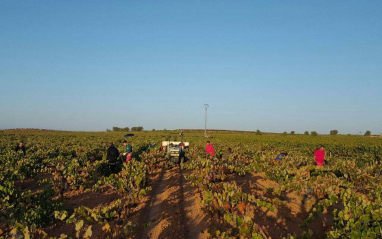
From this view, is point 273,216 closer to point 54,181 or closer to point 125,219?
point 125,219

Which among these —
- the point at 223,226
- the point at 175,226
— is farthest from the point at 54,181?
the point at 223,226

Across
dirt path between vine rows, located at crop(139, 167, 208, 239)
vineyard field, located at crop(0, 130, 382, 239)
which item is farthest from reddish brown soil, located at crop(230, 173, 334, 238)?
dirt path between vine rows, located at crop(139, 167, 208, 239)

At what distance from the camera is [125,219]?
6.81m

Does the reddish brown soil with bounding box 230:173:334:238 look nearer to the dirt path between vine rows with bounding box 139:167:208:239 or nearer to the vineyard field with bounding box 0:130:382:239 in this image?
the vineyard field with bounding box 0:130:382:239

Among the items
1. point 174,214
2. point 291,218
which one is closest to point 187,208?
point 174,214

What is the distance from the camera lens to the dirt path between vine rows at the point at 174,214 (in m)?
6.02

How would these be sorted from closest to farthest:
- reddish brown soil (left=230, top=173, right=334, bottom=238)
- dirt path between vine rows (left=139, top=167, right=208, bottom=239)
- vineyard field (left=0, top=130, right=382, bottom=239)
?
vineyard field (left=0, top=130, right=382, bottom=239) → dirt path between vine rows (left=139, top=167, right=208, bottom=239) → reddish brown soil (left=230, top=173, right=334, bottom=238)

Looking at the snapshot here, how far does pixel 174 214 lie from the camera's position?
23.4 feet

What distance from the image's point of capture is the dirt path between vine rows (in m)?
6.02

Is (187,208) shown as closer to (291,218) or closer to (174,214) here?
Result: (174,214)

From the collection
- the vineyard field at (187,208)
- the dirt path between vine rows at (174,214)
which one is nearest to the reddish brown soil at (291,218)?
the vineyard field at (187,208)

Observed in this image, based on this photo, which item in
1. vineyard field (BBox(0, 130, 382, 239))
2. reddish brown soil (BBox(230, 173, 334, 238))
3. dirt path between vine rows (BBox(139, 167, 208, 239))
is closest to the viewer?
vineyard field (BBox(0, 130, 382, 239))

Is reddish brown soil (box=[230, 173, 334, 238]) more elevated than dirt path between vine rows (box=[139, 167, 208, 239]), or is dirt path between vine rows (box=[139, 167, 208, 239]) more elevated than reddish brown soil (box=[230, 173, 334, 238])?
reddish brown soil (box=[230, 173, 334, 238])

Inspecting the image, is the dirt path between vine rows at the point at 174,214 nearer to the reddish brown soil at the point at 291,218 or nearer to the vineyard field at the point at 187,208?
the vineyard field at the point at 187,208
